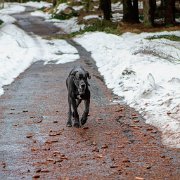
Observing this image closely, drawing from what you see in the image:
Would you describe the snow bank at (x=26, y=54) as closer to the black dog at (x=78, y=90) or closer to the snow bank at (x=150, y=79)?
the snow bank at (x=150, y=79)

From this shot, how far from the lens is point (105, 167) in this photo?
23.3 feet

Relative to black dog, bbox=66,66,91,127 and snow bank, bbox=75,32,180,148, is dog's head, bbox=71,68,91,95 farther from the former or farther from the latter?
snow bank, bbox=75,32,180,148

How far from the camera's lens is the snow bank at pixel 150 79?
941 cm

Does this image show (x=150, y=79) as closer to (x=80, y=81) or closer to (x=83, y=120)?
(x=83, y=120)

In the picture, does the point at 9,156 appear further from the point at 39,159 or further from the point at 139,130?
the point at 139,130

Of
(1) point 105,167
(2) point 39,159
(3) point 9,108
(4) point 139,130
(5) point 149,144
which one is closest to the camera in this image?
(1) point 105,167

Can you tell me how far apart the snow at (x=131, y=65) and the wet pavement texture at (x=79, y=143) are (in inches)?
13.9

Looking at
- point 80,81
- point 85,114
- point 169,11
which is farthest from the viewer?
point 169,11

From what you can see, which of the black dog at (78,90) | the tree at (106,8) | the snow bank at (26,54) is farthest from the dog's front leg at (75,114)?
the tree at (106,8)

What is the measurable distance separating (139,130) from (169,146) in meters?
1.21


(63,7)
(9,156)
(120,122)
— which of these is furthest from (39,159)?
(63,7)

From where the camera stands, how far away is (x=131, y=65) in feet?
50.0

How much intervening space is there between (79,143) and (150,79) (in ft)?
13.4

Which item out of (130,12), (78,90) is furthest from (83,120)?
(130,12)
